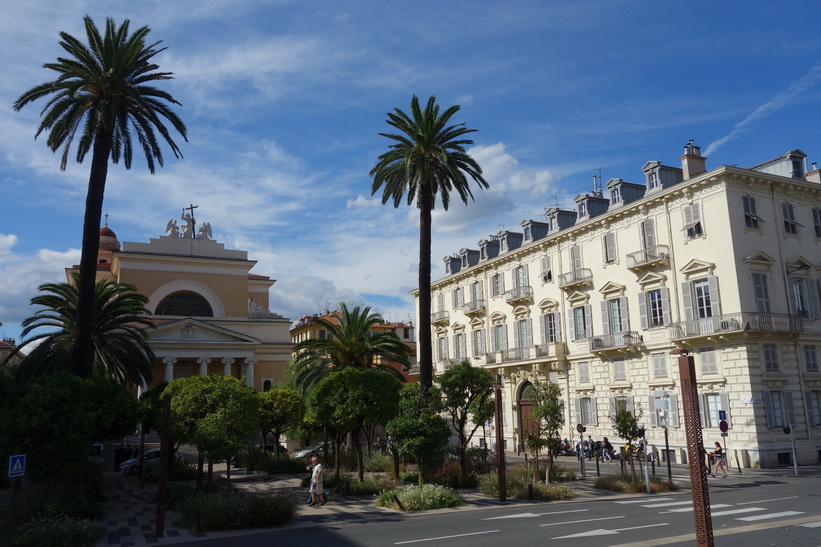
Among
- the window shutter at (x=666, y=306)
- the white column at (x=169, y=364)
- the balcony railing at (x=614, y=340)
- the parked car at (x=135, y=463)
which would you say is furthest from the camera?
the white column at (x=169, y=364)

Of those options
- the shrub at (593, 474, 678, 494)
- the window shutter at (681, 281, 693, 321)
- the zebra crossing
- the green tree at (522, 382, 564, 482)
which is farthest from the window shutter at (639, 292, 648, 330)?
the zebra crossing

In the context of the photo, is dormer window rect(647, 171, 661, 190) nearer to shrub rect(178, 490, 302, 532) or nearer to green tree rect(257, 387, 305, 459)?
green tree rect(257, 387, 305, 459)

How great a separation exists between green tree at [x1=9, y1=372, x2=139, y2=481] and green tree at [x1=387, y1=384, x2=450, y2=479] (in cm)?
984

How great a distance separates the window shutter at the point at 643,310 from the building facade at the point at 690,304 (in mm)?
77

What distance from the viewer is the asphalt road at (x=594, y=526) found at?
45.6 ft

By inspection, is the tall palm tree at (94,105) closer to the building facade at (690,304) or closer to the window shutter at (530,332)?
the building facade at (690,304)

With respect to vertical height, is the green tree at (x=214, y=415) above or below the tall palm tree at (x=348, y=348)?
below

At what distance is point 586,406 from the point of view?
3919 centimetres

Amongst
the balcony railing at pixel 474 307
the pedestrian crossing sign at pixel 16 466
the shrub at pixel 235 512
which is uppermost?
the balcony railing at pixel 474 307

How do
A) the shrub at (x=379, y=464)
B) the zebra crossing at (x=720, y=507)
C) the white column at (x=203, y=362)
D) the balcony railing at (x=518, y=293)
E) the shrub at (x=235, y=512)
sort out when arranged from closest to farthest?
the zebra crossing at (x=720, y=507) < the shrub at (x=235, y=512) < the shrub at (x=379, y=464) < the balcony railing at (x=518, y=293) < the white column at (x=203, y=362)

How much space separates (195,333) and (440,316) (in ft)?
67.7

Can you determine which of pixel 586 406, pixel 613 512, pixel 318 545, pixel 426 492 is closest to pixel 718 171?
pixel 586 406

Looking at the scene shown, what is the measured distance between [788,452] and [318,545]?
993 inches

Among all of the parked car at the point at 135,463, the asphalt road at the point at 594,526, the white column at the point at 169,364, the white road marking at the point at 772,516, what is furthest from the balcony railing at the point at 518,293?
the white road marking at the point at 772,516
